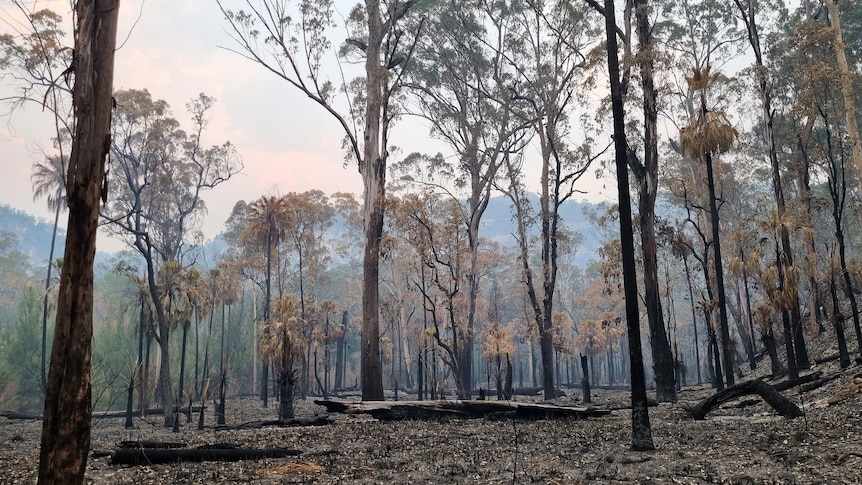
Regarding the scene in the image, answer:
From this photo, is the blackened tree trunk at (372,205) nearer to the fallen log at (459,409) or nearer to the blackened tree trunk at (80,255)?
the fallen log at (459,409)

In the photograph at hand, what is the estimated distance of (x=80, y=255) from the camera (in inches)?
202

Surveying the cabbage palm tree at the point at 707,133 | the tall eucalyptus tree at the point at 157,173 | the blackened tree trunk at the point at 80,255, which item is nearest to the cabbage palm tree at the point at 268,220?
the tall eucalyptus tree at the point at 157,173

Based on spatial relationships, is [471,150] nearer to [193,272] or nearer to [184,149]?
[193,272]

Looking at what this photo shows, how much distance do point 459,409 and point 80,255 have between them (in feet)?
38.3

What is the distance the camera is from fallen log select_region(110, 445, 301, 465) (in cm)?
829

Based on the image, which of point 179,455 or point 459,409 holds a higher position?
point 179,455

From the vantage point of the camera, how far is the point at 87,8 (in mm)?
5574

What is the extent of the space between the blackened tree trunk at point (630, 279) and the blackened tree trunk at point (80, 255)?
7.60 metres

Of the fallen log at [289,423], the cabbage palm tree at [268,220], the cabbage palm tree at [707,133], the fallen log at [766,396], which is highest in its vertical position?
the cabbage palm tree at [268,220]

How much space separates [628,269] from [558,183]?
63.5 ft

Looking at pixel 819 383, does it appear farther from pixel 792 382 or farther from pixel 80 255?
pixel 80 255

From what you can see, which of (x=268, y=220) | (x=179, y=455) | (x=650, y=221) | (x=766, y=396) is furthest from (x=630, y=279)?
(x=268, y=220)

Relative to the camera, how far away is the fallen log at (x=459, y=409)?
1425cm

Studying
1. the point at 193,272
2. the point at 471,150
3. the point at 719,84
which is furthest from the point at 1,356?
the point at 719,84
